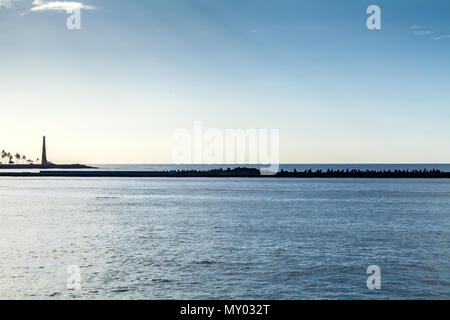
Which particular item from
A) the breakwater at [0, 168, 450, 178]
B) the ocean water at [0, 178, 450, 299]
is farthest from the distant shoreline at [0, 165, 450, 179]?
the ocean water at [0, 178, 450, 299]

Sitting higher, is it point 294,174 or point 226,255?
point 294,174

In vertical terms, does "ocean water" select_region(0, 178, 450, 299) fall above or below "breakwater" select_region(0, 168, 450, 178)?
below

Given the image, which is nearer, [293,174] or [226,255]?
[226,255]

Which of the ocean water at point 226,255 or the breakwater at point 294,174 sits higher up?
the breakwater at point 294,174

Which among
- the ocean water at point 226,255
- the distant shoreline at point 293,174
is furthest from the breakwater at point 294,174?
the ocean water at point 226,255

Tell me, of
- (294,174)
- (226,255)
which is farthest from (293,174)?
(226,255)

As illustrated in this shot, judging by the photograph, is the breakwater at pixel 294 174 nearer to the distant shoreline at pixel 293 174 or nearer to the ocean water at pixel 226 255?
the distant shoreline at pixel 293 174

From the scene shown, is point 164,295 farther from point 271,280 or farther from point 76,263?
point 76,263

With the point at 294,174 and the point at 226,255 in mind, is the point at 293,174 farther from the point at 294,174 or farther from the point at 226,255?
the point at 226,255

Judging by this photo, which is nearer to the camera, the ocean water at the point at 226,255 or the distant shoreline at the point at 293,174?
the ocean water at the point at 226,255

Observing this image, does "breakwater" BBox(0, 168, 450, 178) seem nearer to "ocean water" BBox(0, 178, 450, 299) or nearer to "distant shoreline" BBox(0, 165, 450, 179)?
"distant shoreline" BBox(0, 165, 450, 179)

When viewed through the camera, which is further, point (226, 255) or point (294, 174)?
point (294, 174)
